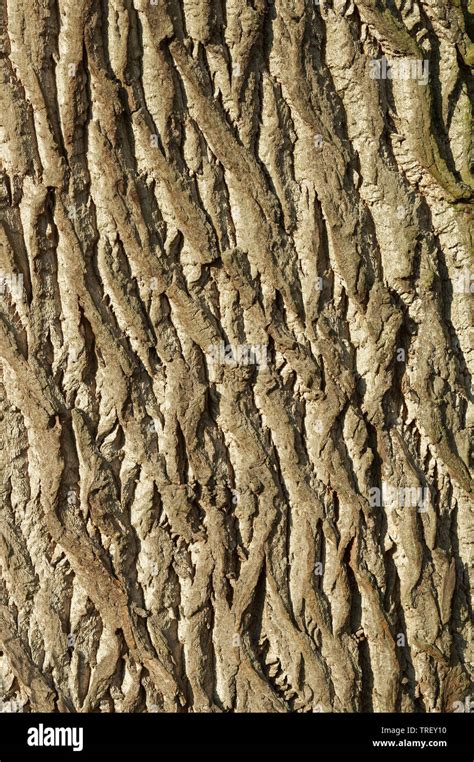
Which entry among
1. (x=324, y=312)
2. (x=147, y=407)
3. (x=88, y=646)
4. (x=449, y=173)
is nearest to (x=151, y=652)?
(x=88, y=646)

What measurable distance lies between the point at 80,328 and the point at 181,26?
2.79ft

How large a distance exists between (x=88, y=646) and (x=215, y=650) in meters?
0.36

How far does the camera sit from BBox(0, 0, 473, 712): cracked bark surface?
2.08 metres

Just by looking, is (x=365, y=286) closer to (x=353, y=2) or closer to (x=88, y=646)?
(x=353, y=2)

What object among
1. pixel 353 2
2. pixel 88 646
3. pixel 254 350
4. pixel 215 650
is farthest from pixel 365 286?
pixel 88 646

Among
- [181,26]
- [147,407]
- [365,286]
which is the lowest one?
[147,407]

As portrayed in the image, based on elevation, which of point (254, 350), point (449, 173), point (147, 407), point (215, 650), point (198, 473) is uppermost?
point (449, 173)

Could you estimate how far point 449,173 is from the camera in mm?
2203

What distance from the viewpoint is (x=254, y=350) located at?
2162 millimetres

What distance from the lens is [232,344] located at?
2152 millimetres

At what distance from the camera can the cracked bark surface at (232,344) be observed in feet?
6.84

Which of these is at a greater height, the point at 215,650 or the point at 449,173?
the point at 449,173

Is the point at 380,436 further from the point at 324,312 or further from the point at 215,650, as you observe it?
the point at 215,650

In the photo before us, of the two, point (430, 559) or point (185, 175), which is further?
point (430, 559)
